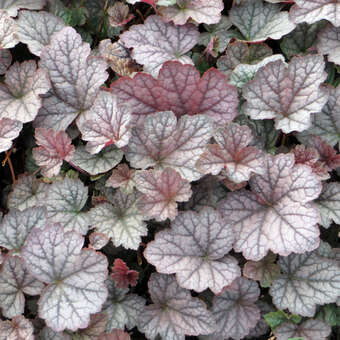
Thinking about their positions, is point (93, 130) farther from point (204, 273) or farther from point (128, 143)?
point (204, 273)

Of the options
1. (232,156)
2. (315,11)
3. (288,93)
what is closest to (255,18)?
(315,11)

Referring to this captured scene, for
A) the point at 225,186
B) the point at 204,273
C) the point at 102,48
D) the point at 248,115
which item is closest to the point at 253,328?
the point at 204,273

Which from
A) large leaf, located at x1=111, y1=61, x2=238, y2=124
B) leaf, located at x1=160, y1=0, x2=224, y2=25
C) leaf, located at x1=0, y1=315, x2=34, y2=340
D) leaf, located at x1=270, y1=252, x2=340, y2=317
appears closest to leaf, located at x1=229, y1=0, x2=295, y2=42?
leaf, located at x1=160, y1=0, x2=224, y2=25

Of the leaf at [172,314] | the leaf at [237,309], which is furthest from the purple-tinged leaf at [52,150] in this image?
the leaf at [237,309]

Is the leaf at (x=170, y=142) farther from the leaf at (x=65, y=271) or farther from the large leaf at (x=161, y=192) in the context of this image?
the leaf at (x=65, y=271)

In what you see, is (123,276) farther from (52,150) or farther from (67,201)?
(52,150)
